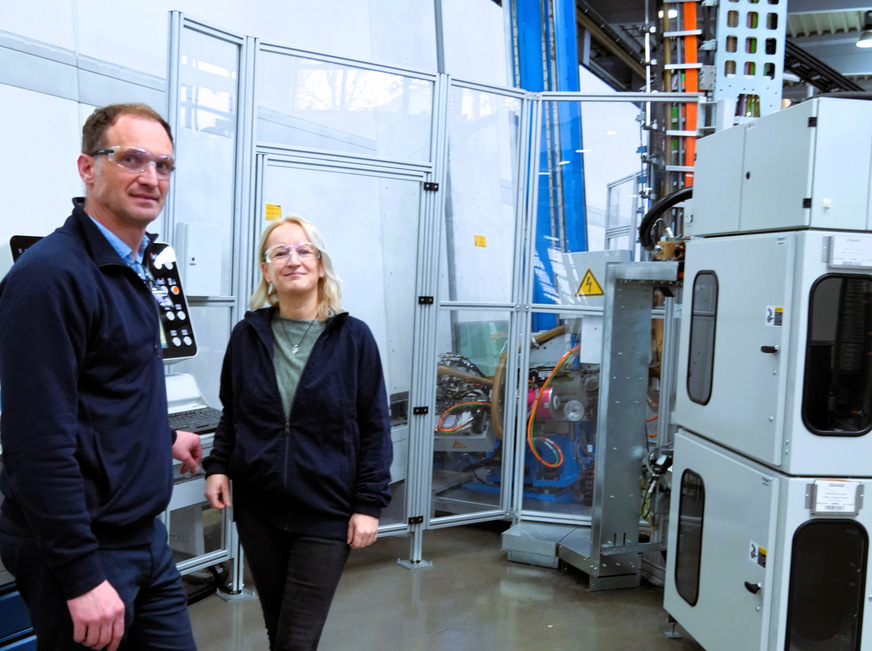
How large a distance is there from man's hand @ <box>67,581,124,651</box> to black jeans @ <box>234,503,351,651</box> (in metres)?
0.60

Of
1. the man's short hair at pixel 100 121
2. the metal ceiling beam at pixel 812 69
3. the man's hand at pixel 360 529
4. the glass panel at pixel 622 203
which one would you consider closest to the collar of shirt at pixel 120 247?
the man's short hair at pixel 100 121

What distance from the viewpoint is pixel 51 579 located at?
1.27 meters

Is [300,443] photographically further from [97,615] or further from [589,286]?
[589,286]

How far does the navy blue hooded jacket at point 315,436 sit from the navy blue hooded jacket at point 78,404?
44 cm

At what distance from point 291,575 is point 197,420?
1.07 m

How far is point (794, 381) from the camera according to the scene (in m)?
2.21

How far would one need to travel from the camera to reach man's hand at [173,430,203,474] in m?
1.80

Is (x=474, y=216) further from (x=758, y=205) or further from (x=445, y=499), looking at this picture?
(x=758, y=205)

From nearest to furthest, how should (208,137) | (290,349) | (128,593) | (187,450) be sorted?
(128,593), (187,450), (290,349), (208,137)

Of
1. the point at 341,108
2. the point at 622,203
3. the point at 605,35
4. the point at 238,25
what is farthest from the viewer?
the point at 605,35

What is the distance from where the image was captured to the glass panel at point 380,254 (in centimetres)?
349

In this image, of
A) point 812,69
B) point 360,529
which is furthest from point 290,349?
point 812,69

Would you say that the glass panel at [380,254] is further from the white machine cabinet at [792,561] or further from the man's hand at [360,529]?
the man's hand at [360,529]

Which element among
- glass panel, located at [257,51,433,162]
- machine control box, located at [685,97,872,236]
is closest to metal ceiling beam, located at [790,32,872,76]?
glass panel, located at [257,51,433,162]
